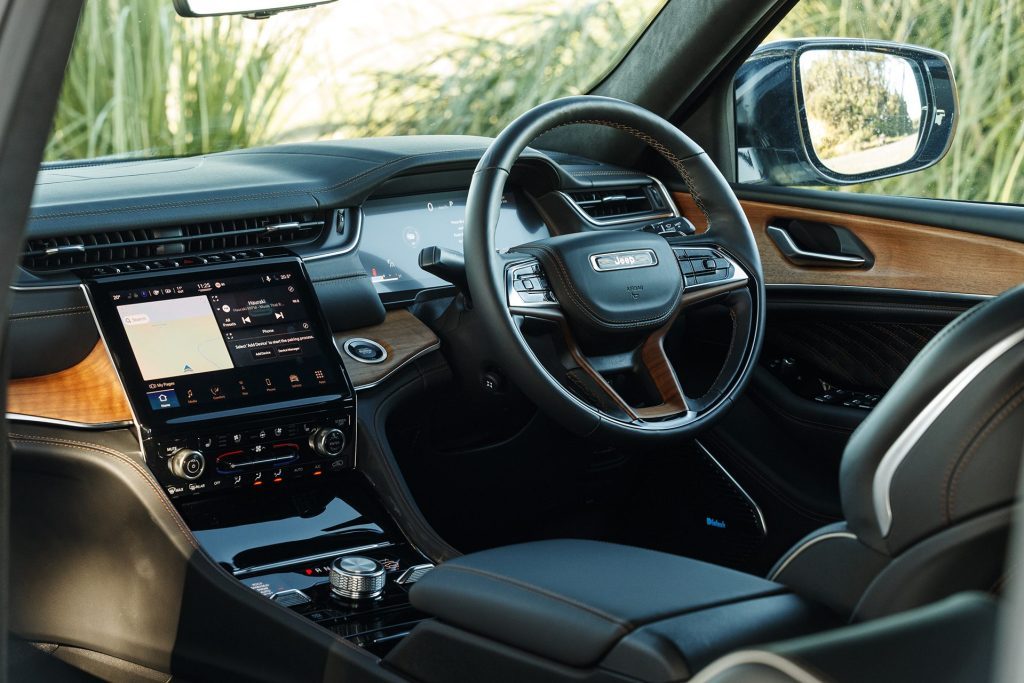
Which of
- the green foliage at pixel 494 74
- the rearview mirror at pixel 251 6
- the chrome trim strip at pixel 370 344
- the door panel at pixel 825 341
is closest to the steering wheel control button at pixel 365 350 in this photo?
the chrome trim strip at pixel 370 344

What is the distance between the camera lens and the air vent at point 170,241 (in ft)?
7.25

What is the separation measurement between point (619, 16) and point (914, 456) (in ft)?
15.2

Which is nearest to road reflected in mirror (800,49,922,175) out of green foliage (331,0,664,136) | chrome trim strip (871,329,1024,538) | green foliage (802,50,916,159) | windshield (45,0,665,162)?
green foliage (802,50,916,159)

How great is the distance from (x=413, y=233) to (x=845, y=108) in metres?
1.05

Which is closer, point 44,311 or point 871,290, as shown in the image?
point 44,311

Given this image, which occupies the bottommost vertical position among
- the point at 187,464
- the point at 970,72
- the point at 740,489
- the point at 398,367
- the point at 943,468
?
the point at 740,489

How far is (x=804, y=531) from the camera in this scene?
2.79m

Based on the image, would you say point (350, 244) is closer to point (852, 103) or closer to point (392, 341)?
point (392, 341)

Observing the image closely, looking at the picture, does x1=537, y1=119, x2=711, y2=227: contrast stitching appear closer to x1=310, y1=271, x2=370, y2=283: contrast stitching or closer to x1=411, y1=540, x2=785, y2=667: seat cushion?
x1=310, y1=271, x2=370, y2=283: contrast stitching

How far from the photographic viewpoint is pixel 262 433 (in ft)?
7.37

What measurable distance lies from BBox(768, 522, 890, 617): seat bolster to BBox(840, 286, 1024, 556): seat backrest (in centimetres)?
3

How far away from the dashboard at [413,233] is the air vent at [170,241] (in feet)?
0.42

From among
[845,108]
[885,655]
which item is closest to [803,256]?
[845,108]

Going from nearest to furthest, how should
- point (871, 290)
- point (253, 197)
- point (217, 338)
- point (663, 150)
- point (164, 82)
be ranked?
point (217, 338), point (253, 197), point (663, 150), point (871, 290), point (164, 82)
